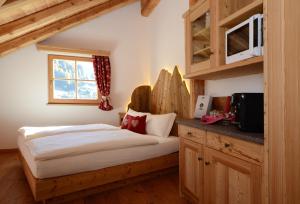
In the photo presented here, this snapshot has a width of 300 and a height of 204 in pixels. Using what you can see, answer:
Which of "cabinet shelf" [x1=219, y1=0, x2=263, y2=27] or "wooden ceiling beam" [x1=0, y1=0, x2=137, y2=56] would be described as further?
"wooden ceiling beam" [x1=0, y1=0, x2=137, y2=56]

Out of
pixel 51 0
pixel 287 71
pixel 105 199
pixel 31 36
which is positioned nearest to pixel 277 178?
pixel 287 71

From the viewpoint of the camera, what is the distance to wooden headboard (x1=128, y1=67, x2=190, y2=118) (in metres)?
3.20

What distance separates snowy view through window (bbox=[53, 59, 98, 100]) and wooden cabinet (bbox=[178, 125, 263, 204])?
2.92 meters

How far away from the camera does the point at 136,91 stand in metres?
4.34

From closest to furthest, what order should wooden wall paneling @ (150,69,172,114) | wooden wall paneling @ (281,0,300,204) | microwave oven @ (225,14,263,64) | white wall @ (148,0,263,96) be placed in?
wooden wall paneling @ (281,0,300,204) < microwave oven @ (225,14,263,64) < white wall @ (148,0,263,96) < wooden wall paneling @ (150,69,172,114)

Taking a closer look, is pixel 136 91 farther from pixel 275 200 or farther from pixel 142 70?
pixel 275 200

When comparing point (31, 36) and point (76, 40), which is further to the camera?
point (76, 40)

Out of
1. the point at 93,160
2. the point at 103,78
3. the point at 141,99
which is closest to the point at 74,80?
the point at 103,78

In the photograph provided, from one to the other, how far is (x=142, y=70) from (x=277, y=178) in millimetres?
4070

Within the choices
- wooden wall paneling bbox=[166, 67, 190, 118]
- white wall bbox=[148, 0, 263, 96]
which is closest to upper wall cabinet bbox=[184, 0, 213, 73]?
white wall bbox=[148, 0, 263, 96]

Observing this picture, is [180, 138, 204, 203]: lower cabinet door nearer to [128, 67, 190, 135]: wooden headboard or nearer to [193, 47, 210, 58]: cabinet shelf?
[193, 47, 210, 58]: cabinet shelf

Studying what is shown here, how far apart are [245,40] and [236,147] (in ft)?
2.66

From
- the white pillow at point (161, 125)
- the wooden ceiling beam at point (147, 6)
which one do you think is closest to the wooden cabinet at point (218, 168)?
the white pillow at point (161, 125)

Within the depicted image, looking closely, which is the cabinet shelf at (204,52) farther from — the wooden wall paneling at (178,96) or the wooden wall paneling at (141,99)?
the wooden wall paneling at (141,99)
